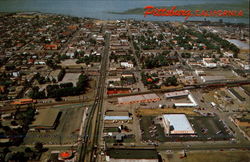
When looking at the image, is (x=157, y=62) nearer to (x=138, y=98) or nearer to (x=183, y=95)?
(x=183, y=95)

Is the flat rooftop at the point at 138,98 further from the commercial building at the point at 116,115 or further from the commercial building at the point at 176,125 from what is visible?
the commercial building at the point at 176,125

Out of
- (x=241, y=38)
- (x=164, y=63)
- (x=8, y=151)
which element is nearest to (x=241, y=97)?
(x=164, y=63)

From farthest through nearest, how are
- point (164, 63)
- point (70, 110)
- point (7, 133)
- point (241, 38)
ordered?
point (241, 38) → point (164, 63) → point (70, 110) → point (7, 133)

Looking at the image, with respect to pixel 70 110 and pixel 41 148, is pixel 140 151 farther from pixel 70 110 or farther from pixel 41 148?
pixel 70 110

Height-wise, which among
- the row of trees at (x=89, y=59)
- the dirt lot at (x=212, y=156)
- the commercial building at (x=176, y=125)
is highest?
the row of trees at (x=89, y=59)

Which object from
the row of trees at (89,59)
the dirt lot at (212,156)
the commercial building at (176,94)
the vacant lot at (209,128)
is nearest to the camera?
the dirt lot at (212,156)

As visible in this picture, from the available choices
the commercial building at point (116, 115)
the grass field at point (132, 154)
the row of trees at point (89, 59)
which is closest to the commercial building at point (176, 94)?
the commercial building at point (116, 115)
